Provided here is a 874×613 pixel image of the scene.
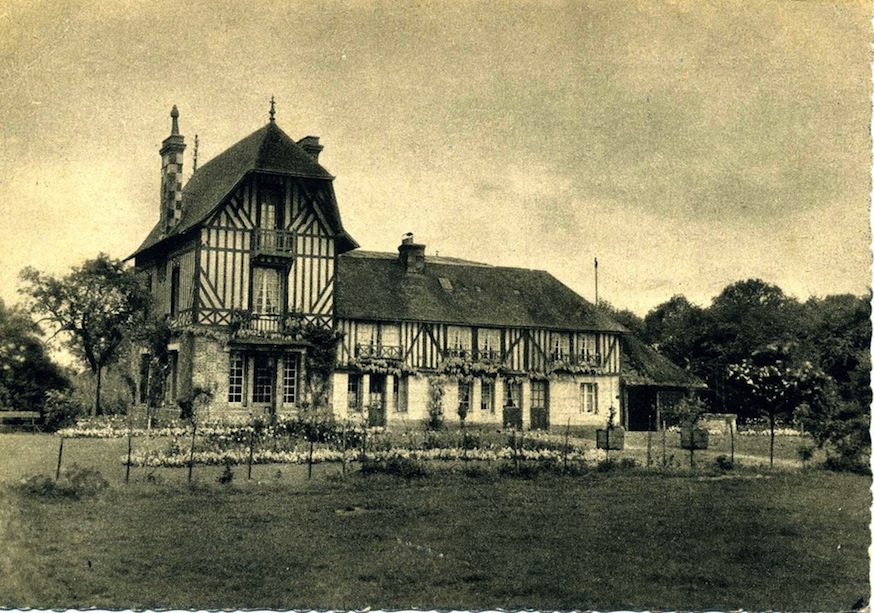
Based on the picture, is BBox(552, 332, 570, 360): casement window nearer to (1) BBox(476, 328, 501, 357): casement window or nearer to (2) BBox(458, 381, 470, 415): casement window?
(1) BBox(476, 328, 501, 357): casement window

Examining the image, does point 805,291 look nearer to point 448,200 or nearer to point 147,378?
point 448,200

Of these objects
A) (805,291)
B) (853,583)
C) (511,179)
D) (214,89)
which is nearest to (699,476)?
(805,291)

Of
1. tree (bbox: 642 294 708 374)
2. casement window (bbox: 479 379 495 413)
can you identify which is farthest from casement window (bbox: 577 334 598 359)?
casement window (bbox: 479 379 495 413)

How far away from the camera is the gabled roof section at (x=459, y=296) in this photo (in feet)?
75.6

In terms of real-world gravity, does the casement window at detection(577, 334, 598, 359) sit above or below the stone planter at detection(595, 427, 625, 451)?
above

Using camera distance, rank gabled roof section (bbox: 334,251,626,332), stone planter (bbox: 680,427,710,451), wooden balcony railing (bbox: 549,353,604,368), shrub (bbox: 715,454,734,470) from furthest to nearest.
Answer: wooden balcony railing (bbox: 549,353,604,368)
gabled roof section (bbox: 334,251,626,332)
stone planter (bbox: 680,427,710,451)
shrub (bbox: 715,454,734,470)

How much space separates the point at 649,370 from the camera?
2603 centimetres

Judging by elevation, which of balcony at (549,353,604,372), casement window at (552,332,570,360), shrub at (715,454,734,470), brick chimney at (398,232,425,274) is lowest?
shrub at (715,454,734,470)

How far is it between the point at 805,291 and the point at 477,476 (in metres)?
4.99

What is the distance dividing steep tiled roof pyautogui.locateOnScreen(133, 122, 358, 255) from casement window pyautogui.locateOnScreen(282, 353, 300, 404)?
9.54 ft

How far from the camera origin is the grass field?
791 centimetres

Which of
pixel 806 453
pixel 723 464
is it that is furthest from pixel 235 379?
pixel 806 453

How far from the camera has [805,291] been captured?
1136cm

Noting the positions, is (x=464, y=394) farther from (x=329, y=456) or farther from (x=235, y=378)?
(x=329, y=456)
